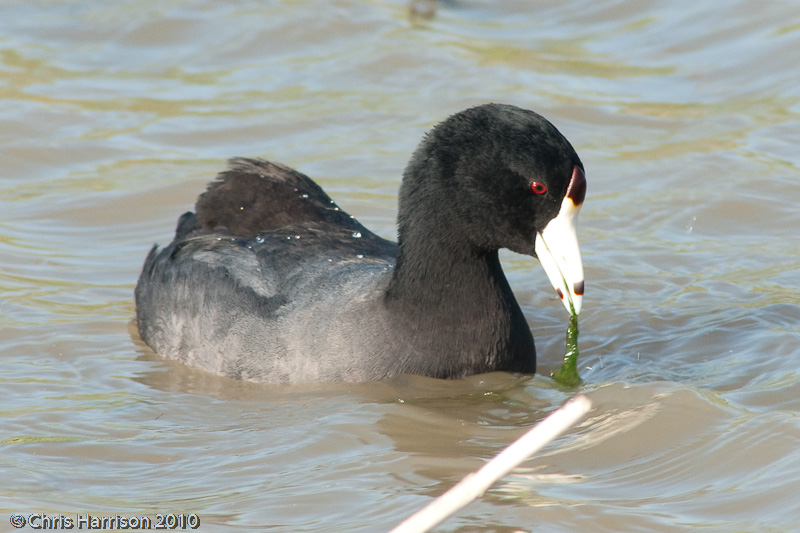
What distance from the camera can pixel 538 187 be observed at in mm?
4461

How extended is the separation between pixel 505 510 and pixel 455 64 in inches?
232

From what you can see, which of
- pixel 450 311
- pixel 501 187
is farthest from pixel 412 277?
pixel 501 187

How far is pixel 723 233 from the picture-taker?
6605 millimetres

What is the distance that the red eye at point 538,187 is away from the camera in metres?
4.44

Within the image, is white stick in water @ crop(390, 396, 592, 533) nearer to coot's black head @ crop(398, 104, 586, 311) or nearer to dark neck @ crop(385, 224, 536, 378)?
coot's black head @ crop(398, 104, 586, 311)

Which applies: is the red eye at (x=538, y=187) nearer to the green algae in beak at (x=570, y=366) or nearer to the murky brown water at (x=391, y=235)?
the green algae in beak at (x=570, y=366)

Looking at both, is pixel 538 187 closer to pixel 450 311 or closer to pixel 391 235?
pixel 450 311

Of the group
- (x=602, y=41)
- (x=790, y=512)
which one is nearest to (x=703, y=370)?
(x=790, y=512)

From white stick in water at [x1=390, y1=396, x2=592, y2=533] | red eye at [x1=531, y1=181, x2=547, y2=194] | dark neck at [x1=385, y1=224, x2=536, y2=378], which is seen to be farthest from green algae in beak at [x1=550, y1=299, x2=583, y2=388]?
white stick in water at [x1=390, y1=396, x2=592, y2=533]

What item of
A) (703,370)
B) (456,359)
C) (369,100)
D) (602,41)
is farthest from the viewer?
(602,41)

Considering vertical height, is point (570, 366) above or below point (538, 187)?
below

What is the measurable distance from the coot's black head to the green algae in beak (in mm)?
296

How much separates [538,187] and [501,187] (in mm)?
171

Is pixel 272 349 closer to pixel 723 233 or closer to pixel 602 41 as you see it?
pixel 723 233
